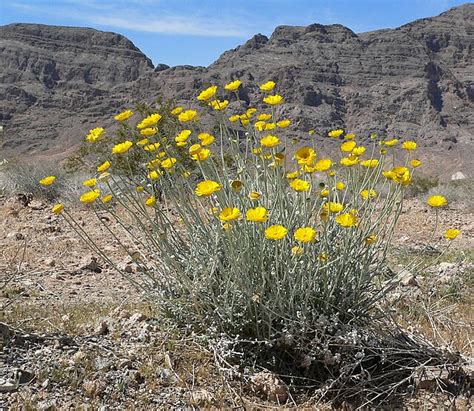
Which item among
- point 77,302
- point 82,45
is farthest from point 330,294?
point 82,45

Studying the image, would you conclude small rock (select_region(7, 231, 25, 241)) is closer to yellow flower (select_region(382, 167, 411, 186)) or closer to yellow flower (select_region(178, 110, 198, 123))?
yellow flower (select_region(178, 110, 198, 123))

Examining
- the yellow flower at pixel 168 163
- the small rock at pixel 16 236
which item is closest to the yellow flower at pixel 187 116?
the yellow flower at pixel 168 163

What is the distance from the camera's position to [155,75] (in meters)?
113

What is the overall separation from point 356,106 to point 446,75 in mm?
25705

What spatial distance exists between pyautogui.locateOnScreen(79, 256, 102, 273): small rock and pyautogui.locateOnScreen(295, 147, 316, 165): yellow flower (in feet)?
10.6

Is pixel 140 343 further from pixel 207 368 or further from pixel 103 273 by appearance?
pixel 103 273

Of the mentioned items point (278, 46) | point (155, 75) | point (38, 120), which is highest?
point (278, 46)

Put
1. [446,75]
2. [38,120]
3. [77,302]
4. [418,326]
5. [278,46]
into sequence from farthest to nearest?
[278,46], [446,75], [38,120], [77,302], [418,326]

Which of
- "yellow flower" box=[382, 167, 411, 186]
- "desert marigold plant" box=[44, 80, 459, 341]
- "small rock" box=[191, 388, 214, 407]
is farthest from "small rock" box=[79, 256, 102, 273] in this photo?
"yellow flower" box=[382, 167, 411, 186]

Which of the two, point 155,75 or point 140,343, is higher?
point 155,75

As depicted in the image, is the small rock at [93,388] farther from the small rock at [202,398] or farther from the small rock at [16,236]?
the small rock at [16,236]

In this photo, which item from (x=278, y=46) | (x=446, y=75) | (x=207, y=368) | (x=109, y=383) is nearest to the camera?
(x=109, y=383)

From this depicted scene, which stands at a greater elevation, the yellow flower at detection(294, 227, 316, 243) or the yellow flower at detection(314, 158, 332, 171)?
the yellow flower at detection(314, 158, 332, 171)

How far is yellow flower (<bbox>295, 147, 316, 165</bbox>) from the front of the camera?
9.75 feet
